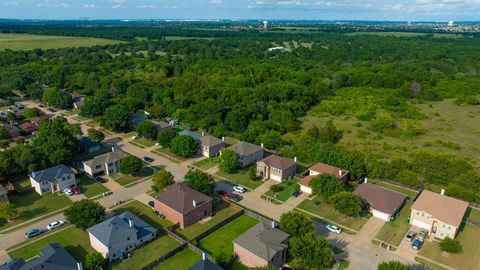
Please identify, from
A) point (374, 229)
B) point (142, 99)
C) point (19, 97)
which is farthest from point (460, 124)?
point (19, 97)

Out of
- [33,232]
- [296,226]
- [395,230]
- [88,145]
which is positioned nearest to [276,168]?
[296,226]

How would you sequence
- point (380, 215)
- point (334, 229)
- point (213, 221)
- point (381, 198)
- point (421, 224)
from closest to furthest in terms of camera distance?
1. point (334, 229)
2. point (421, 224)
3. point (213, 221)
4. point (380, 215)
5. point (381, 198)

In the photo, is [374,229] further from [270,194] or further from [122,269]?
[122,269]

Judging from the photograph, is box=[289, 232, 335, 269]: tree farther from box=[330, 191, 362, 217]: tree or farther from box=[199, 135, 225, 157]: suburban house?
box=[199, 135, 225, 157]: suburban house

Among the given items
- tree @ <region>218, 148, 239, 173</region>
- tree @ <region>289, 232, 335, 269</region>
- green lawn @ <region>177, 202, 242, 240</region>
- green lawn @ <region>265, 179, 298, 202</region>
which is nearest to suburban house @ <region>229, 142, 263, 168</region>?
tree @ <region>218, 148, 239, 173</region>

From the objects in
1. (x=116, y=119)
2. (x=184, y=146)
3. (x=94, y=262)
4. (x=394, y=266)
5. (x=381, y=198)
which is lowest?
(x=94, y=262)

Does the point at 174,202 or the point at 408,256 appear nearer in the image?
the point at 408,256

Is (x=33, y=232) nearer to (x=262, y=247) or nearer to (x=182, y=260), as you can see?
(x=182, y=260)
